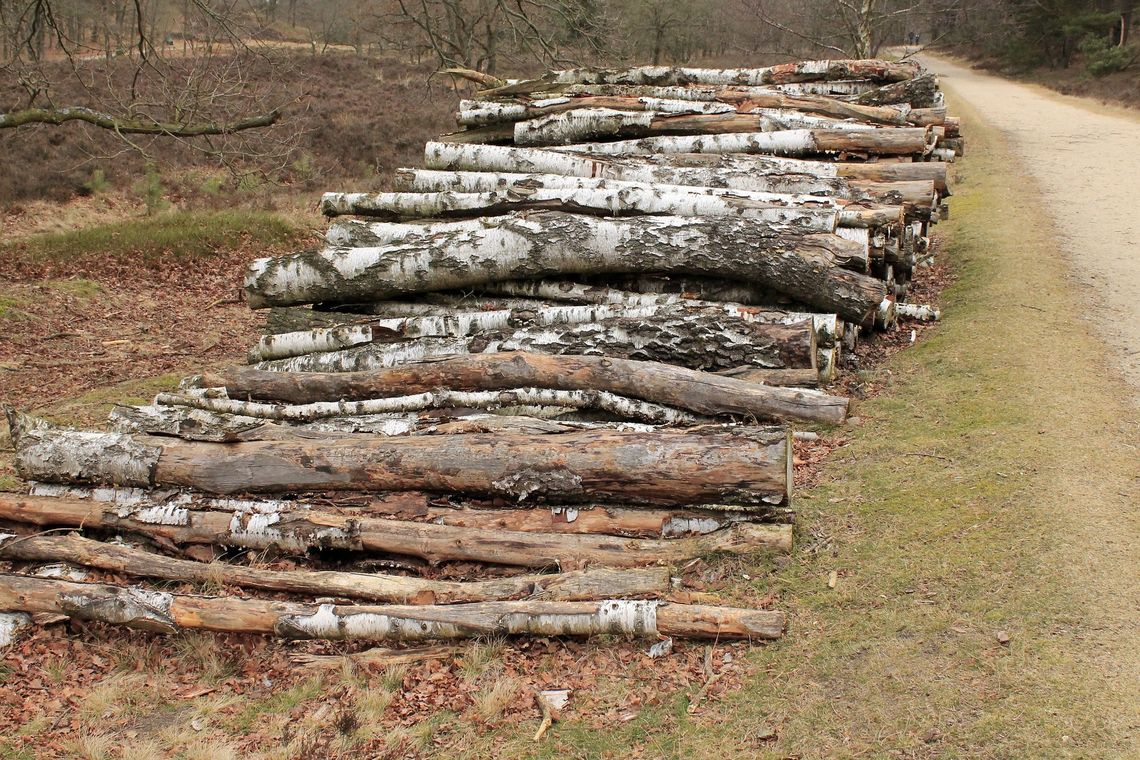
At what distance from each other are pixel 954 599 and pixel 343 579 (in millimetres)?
3617

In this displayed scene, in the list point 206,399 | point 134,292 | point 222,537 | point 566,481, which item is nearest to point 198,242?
point 134,292

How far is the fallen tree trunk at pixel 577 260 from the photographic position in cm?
789

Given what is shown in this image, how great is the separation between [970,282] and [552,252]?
6.26 m

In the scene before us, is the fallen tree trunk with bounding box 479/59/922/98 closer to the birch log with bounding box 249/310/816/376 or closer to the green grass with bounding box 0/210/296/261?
the birch log with bounding box 249/310/816/376

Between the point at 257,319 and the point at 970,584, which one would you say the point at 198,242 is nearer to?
the point at 257,319

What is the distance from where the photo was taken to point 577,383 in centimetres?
705

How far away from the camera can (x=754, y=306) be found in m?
8.28

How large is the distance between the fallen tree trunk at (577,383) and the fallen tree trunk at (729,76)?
561 centimetres

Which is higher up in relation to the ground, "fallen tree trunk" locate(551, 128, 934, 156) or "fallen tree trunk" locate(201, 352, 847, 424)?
"fallen tree trunk" locate(551, 128, 934, 156)

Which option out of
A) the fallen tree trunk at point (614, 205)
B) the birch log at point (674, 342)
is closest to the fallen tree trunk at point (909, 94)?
the fallen tree trunk at point (614, 205)

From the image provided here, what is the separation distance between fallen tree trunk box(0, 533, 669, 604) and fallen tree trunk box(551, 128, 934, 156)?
6.22 meters

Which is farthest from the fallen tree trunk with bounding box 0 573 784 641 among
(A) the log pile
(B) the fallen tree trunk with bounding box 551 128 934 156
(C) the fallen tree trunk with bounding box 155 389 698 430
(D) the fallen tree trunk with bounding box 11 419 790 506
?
(B) the fallen tree trunk with bounding box 551 128 934 156

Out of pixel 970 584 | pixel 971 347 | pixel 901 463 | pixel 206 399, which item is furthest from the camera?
pixel 971 347

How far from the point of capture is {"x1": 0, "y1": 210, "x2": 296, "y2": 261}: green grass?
1744 centimetres
